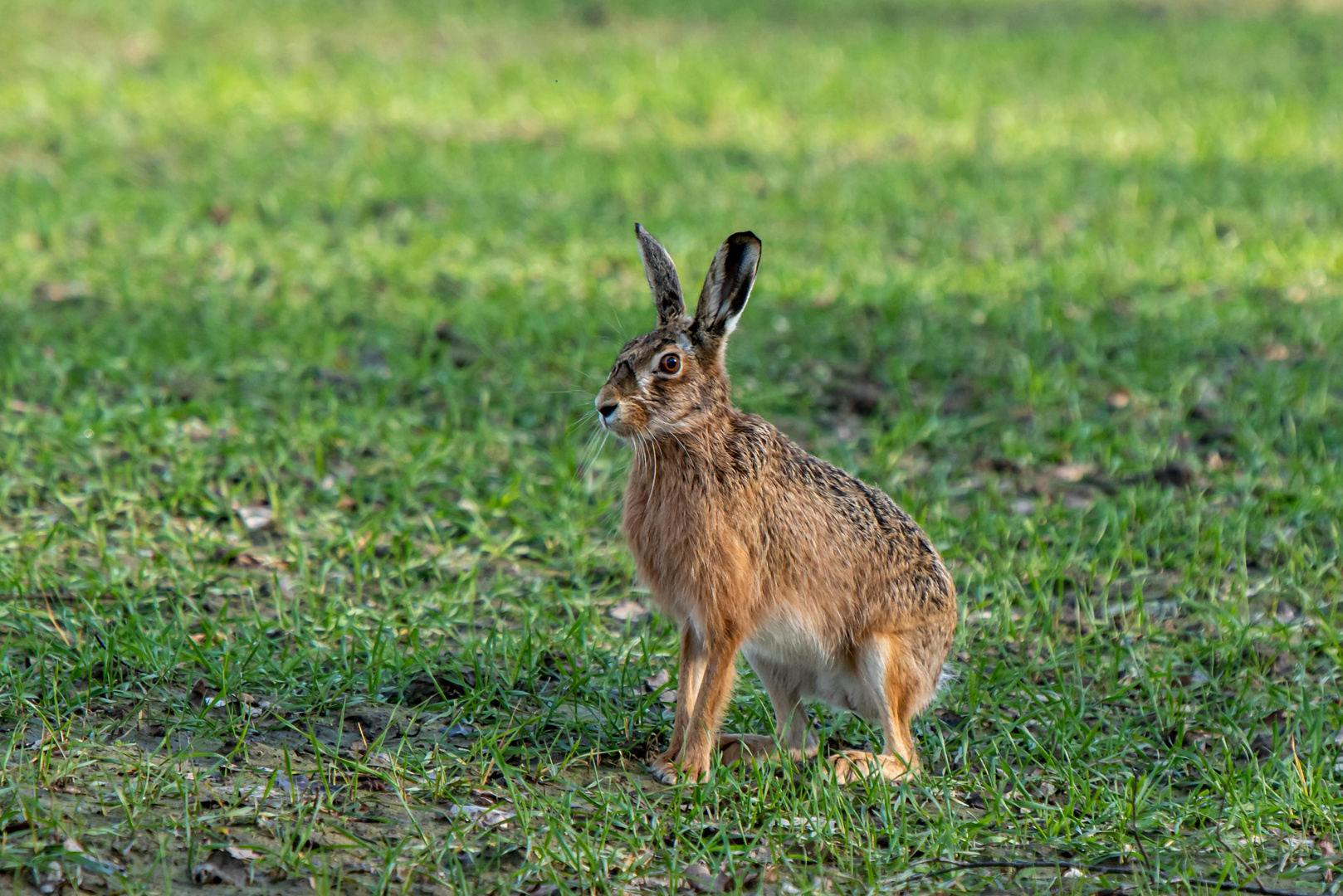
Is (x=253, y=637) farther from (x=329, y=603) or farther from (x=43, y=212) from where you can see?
(x=43, y=212)

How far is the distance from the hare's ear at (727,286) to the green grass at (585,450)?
1.19 m

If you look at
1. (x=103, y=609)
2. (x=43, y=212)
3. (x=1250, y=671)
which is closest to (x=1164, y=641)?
(x=1250, y=671)

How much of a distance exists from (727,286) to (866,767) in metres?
1.36

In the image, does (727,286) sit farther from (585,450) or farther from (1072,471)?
(1072,471)

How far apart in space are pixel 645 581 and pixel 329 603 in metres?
1.46

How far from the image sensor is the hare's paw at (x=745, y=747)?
12.6 ft

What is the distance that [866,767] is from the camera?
3795 millimetres

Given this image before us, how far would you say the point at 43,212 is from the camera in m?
8.28

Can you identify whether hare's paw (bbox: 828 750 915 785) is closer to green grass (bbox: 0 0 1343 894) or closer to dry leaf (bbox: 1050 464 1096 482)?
green grass (bbox: 0 0 1343 894)

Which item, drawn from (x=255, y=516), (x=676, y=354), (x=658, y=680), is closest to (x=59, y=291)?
(x=255, y=516)

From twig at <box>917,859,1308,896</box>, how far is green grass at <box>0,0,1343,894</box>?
0.10 feet

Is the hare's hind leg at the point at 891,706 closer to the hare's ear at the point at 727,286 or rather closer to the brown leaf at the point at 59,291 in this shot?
the hare's ear at the point at 727,286

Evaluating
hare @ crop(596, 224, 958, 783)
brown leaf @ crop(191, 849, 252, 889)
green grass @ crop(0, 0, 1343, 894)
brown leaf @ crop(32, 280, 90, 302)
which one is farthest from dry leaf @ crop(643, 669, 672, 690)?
brown leaf @ crop(32, 280, 90, 302)

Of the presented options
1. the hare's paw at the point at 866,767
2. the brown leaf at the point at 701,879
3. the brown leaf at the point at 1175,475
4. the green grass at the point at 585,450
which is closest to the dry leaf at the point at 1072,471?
the green grass at the point at 585,450
